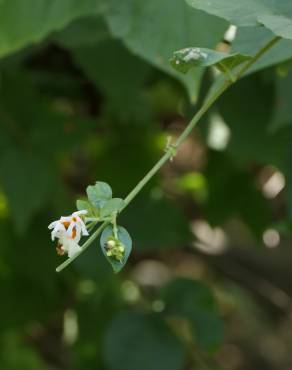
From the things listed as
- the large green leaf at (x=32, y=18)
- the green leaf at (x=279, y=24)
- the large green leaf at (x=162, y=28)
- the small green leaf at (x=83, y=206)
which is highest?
the green leaf at (x=279, y=24)

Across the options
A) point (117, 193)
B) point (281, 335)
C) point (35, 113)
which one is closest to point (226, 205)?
point (117, 193)

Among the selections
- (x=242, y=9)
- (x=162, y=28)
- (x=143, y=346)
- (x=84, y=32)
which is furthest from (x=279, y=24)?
(x=143, y=346)

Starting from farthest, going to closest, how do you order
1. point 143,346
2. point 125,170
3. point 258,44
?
point 125,170
point 143,346
point 258,44

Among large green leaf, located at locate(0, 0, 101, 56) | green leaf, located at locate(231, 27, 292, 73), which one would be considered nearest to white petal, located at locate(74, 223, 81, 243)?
green leaf, located at locate(231, 27, 292, 73)

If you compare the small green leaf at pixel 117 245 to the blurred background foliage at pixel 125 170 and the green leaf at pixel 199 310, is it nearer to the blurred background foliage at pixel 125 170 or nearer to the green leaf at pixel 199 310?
the blurred background foliage at pixel 125 170

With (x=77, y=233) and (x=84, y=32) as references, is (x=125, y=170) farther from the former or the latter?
(x=77, y=233)

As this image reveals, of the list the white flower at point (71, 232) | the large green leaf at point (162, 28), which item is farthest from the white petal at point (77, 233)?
the large green leaf at point (162, 28)

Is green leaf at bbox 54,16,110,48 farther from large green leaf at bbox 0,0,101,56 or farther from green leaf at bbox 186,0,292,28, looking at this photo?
green leaf at bbox 186,0,292,28
